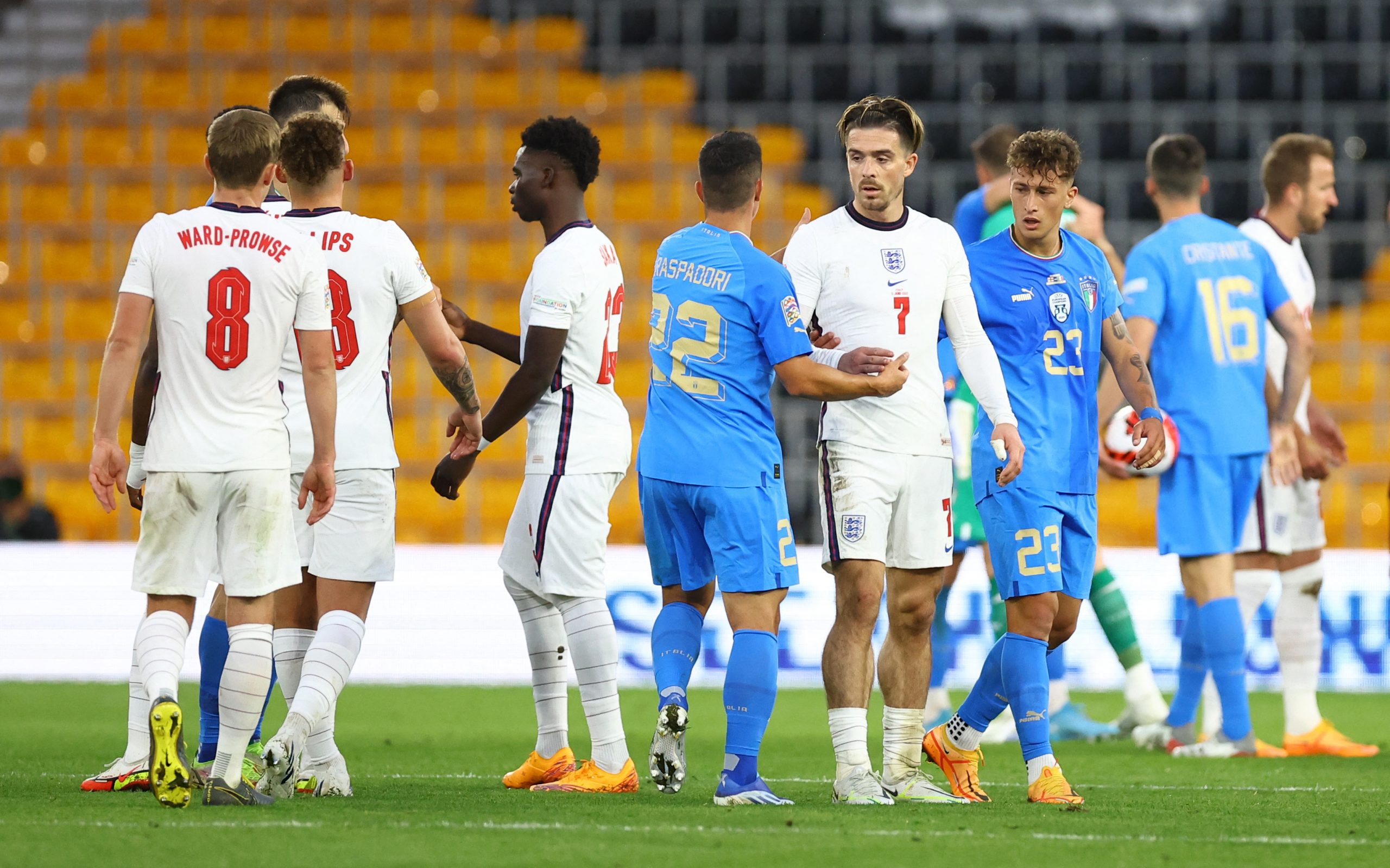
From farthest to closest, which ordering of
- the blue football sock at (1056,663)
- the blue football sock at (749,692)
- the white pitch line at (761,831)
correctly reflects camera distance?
the blue football sock at (1056,663) < the blue football sock at (749,692) < the white pitch line at (761,831)

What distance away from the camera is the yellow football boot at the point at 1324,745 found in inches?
326

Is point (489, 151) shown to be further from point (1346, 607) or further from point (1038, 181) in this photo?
point (1038, 181)

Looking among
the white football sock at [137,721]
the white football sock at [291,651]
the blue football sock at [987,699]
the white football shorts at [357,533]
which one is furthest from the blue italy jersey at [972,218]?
the white football sock at [137,721]

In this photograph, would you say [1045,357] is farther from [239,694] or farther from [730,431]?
[239,694]

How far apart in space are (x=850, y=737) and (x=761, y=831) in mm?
827

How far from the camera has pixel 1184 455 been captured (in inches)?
324

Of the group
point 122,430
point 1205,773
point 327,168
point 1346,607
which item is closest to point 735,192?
point 327,168

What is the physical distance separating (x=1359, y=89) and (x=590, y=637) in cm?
1325

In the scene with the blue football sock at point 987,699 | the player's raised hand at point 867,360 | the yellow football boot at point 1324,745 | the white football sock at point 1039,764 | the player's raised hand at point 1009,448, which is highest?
the player's raised hand at point 867,360

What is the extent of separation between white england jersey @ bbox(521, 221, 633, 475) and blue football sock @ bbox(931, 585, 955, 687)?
2.92 meters

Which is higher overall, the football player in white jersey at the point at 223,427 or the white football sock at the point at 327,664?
the football player in white jersey at the point at 223,427

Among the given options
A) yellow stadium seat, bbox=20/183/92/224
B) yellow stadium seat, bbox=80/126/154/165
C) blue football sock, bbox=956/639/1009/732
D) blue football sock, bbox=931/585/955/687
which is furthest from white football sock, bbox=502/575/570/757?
yellow stadium seat, bbox=80/126/154/165

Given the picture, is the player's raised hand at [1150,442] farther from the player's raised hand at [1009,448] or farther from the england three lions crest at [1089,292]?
the player's raised hand at [1009,448]

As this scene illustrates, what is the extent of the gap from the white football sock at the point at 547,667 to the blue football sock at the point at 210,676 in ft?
3.51
